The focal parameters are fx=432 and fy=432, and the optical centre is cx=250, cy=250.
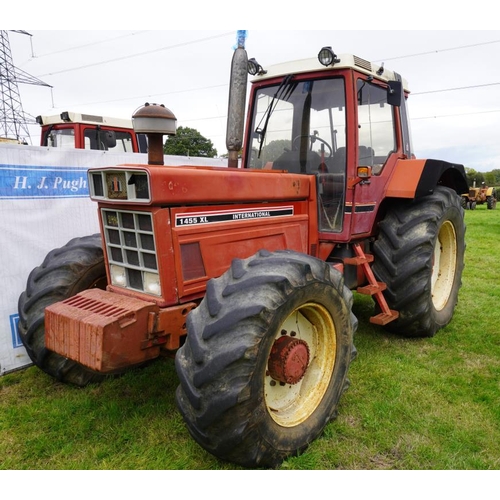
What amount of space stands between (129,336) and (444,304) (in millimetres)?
3570

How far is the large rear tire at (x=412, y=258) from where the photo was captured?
12.9ft

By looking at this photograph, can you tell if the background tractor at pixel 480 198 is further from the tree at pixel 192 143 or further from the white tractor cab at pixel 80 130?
the white tractor cab at pixel 80 130

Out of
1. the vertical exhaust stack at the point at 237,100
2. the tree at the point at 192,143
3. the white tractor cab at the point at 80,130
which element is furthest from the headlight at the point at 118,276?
the tree at the point at 192,143

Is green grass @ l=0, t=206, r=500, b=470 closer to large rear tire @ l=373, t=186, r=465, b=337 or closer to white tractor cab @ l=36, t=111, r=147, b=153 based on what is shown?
large rear tire @ l=373, t=186, r=465, b=337

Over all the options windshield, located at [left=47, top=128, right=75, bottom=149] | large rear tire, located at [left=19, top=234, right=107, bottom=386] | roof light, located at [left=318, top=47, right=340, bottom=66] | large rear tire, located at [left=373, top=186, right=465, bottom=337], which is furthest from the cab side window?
windshield, located at [left=47, top=128, right=75, bottom=149]

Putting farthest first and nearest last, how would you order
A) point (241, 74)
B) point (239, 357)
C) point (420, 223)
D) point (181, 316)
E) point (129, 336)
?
point (420, 223), point (241, 74), point (181, 316), point (129, 336), point (239, 357)

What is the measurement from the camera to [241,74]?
3453 mm

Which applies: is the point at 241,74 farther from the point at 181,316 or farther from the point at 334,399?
the point at 334,399

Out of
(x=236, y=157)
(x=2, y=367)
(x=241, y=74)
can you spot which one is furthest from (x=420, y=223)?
(x=2, y=367)

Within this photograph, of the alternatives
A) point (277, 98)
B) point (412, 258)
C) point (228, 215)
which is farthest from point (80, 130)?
point (412, 258)

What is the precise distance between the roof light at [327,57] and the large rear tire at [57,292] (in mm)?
2349

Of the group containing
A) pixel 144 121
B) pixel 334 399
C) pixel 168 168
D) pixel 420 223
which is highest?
pixel 144 121

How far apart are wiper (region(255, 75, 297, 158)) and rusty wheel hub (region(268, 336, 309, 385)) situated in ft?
6.61

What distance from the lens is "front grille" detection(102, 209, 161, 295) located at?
8.85 feet
